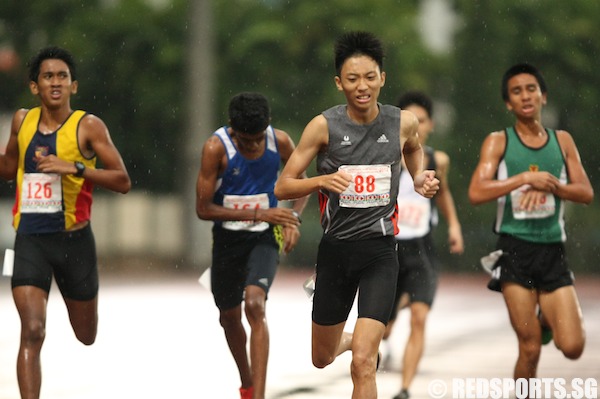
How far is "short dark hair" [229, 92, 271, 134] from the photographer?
829 centimetres

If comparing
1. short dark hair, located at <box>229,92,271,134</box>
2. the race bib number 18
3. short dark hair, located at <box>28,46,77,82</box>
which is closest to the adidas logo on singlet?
short dark hair, located at <box>229,92,271,134</box>

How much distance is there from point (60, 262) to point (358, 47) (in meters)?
2.43

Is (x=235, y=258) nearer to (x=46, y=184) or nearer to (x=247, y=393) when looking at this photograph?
(x=247, y=393)

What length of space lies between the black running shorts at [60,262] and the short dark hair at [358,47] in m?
2.16

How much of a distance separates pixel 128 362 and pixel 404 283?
266cm

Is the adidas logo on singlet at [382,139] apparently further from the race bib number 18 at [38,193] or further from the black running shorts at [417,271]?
the black running shorts at [417,271]

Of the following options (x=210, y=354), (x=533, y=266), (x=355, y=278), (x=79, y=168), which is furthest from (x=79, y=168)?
(x=210, y=354)

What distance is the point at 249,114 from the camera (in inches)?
327

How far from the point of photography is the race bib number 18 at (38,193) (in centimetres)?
800

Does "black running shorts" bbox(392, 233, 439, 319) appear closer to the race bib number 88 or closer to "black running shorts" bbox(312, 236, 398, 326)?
"black running shorts" bbox(312, 236, 398, 326)

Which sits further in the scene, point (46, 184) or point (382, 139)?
point (46, 184)

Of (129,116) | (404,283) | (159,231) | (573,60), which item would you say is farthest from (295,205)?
(159,231)

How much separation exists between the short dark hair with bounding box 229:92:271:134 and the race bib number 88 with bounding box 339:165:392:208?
4.57ft

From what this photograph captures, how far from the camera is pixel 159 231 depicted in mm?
38531
